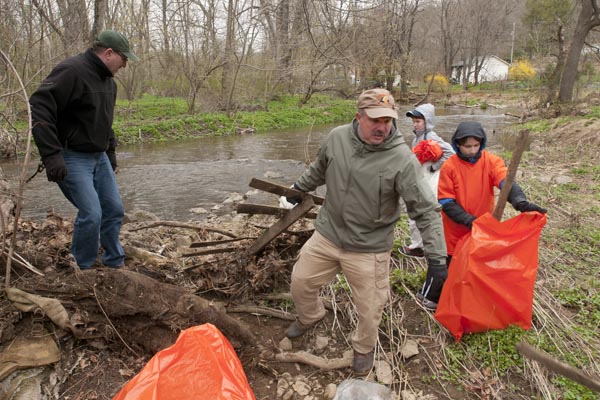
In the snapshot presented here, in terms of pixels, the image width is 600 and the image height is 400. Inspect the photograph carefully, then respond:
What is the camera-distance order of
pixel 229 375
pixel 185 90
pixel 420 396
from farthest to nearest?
pixel 185 90
pixel 420 396
pixel 229 375

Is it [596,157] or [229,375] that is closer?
[229,375]

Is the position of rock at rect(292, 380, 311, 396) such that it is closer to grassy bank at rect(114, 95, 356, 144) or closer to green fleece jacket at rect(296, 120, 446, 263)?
green fleece jacket at rect(296, 120, 446, 263)

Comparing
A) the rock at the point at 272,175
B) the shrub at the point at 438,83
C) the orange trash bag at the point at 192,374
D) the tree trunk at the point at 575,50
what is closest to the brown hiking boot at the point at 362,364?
the orange trash bag at the point at 192,374

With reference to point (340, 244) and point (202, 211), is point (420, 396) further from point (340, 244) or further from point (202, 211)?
point (202, 211)

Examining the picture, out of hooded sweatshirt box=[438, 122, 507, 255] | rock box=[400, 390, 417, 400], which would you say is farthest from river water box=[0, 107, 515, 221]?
rock box=[400, 390, 417, 400]

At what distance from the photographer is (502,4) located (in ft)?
157

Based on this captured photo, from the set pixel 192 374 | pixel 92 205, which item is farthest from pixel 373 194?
pixel 92 205

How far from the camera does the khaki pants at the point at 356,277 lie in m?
2.58

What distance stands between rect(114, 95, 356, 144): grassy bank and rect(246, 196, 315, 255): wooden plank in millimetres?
10565

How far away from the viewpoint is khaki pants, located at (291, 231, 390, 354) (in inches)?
102

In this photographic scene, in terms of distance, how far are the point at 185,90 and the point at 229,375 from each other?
18.9 metres

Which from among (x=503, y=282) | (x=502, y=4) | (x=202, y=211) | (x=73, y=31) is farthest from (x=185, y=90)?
(x=502, y=4)

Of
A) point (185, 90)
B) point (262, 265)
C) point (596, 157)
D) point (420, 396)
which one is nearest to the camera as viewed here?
point (420, 396)

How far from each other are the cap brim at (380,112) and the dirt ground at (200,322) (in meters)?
1.54
